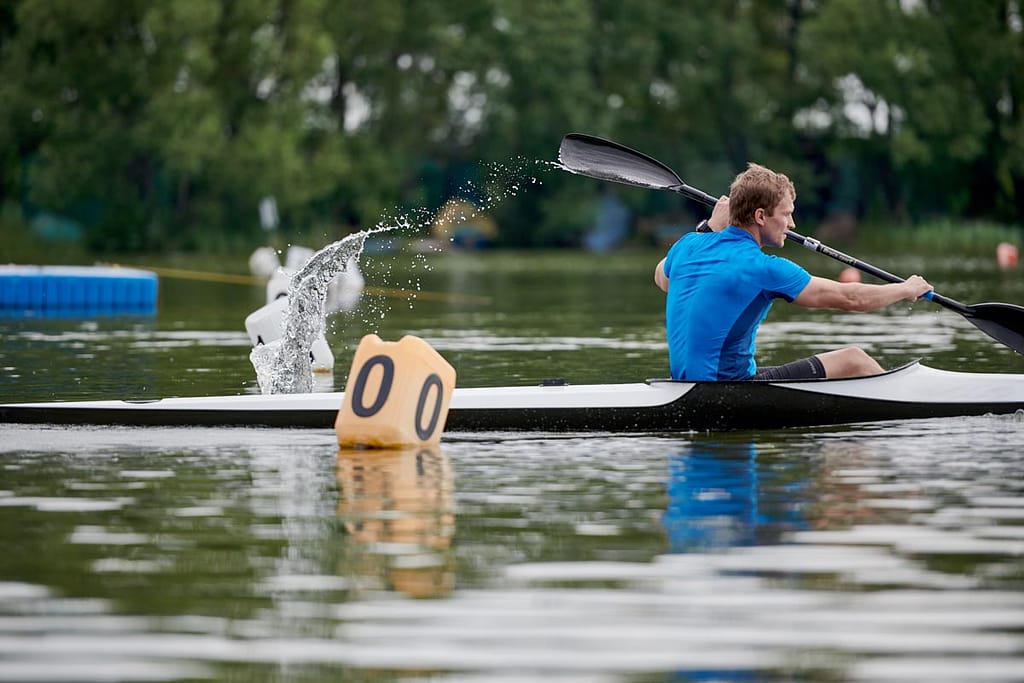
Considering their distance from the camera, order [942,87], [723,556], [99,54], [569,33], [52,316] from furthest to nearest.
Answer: [569,33]
[942,87]
[99,54]
[52,316]
[723,556]

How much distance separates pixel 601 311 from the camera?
1045 inches

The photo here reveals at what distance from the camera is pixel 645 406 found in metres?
11.1

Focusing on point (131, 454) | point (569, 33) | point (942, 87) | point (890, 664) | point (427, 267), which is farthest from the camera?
point (569, 33)

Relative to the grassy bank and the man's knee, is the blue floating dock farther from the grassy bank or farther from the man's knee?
the grassy bank

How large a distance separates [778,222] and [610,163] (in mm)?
2602

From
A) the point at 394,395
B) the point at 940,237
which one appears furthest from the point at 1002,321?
the point at 940,237

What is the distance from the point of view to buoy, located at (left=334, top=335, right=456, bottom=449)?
10344 millimetres

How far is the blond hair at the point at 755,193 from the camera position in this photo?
10594mm

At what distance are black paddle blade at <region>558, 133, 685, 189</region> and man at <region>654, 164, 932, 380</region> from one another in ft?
5.81

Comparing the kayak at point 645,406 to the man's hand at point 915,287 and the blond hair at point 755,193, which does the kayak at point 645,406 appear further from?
the blond hair at point 755,193

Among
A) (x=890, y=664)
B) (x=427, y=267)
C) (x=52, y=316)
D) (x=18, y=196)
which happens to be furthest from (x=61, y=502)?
(x=18, y=196)

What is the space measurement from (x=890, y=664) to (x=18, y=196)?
5381 cm

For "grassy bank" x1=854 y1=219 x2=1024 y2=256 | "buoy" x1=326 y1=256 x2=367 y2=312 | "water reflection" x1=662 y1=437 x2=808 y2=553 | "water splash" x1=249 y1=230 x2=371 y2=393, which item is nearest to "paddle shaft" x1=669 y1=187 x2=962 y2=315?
"water reflection" x1=662 y1=437 x2=808 y2=553

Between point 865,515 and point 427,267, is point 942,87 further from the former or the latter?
point 865,515
